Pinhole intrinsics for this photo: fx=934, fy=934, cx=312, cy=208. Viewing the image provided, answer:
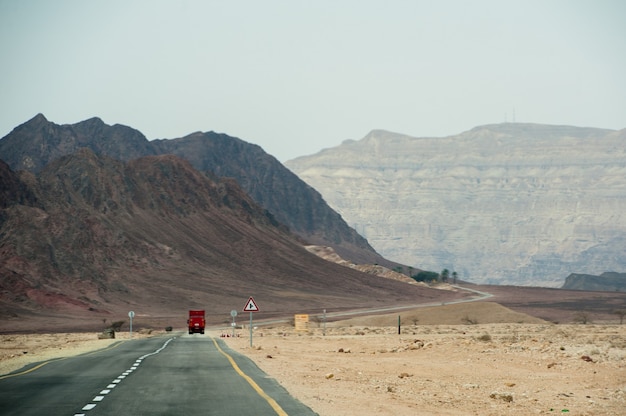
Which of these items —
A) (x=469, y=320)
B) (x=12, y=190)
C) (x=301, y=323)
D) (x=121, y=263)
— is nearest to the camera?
(x=301, y=323)

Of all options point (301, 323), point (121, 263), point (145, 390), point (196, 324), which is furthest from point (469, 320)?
point (121, 263)

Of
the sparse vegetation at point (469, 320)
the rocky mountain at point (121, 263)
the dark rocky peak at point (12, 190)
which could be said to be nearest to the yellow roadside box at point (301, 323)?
the sparse vegetation at point (469, 320)

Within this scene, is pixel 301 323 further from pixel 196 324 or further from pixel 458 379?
pixel 458 379

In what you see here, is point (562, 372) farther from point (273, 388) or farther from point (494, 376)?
point (273, 388)

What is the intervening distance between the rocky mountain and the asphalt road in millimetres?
96930

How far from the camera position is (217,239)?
196 m

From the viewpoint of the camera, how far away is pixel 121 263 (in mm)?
169625

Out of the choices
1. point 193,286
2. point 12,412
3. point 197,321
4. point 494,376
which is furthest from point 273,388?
point 193,286

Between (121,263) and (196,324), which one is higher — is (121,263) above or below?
above

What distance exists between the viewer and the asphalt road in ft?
59.3

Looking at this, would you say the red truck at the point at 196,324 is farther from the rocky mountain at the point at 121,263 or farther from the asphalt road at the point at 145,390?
the asphalt road at the point at 145,390

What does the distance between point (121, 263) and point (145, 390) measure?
151m

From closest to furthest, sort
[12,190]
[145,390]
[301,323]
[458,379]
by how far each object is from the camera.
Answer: [145,390] < [458,379] < [301,323] < [12,190]

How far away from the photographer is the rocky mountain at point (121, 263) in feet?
484
